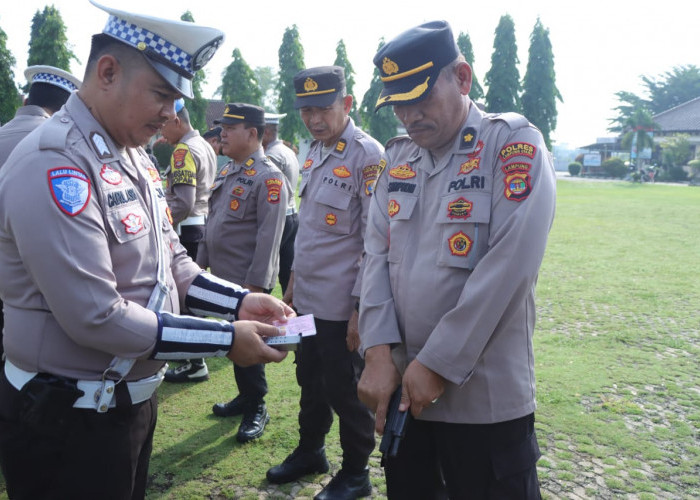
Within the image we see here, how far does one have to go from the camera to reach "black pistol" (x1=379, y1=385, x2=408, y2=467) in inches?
76.4

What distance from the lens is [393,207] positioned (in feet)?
7.32

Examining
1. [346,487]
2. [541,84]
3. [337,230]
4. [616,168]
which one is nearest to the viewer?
[346,487]

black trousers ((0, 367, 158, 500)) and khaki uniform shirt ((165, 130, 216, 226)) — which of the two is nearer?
black trousers ((0, 367, 158, 500))

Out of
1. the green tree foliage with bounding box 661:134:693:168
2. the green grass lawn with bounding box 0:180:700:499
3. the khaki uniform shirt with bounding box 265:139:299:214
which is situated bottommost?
the green grass lawn with bounding box 0:180:700:499

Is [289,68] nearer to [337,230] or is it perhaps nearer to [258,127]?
[258,127]

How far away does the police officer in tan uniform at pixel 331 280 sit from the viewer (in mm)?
3314

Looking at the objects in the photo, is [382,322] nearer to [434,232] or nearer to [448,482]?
[434,232]

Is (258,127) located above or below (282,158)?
above

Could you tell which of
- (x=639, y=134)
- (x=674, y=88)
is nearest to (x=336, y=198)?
(x=639, y=134)

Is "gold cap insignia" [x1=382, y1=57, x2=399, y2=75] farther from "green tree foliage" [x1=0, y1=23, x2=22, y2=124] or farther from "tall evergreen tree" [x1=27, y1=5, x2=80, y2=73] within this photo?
"tall evergreen tree" [x1=27, y1=5, x2=80, y2=73]

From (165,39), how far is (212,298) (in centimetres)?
102

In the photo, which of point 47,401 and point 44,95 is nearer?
point 47,401

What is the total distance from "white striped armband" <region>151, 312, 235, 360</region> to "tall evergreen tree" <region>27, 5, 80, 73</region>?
27.4 meters

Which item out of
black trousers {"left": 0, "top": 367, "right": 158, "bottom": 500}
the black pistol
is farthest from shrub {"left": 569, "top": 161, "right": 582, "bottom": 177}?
black trousers {"left": 0, "top": 367, "right": 158, "bottom": 500}
